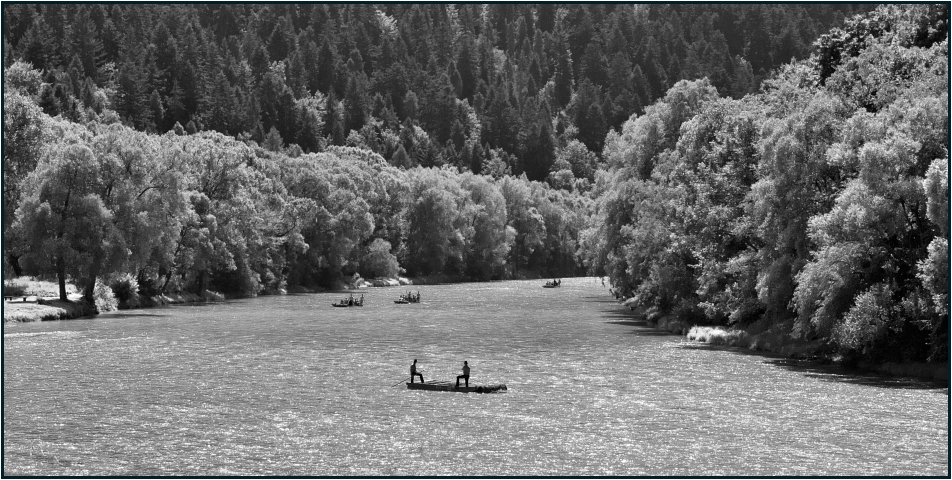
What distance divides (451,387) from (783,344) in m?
24.3

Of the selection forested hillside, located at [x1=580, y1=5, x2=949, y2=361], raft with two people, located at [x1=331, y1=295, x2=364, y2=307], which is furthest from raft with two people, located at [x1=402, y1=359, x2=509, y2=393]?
raft with two people, located at [x1=331, y1=295, x2=364, y2=307]

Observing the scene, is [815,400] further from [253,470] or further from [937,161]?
[253,470]

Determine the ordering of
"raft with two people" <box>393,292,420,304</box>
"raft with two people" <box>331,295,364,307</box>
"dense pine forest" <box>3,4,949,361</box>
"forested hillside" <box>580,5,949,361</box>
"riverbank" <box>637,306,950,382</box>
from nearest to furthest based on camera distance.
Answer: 1. "forested hillside" <box>580,5,949,361</box>
2. "dense pine forest" <box>3,4,949,361</box>
3. "riverbank" <box>637,306,950,382</box>
4. "raft with two people" <box>331,295,364,307</box>
5. "raft with two people" <box>393,292,420,304</box>

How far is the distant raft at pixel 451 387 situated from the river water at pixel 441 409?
1.31 feet

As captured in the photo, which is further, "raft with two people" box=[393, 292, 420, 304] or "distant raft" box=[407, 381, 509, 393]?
"raft with two people" box=[393, 292, 420, 304]

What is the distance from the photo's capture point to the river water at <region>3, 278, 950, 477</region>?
37250 mm

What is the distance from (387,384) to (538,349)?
18.3 m

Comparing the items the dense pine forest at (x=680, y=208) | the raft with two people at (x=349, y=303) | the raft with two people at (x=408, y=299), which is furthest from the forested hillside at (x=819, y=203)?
the raft with two people at (x=408, y=299)

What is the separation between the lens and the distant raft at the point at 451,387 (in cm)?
5209

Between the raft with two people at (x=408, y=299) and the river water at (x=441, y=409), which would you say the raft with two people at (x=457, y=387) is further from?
the raft with two people at (x=408, y=299)

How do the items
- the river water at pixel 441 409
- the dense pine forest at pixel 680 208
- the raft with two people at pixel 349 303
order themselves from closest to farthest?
the river water at pixel 441 409 < the dense pine forest at pixel 680 208 < the raft with two people at pixel 349 303

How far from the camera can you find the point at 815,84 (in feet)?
262

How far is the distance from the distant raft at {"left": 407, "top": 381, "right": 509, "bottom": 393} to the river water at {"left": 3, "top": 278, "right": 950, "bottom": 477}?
1.31ft

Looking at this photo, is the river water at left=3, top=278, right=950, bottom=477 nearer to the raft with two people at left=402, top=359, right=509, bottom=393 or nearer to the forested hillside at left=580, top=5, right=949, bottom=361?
the raft with two people at left=402, top=359, right=509, bottom=393
